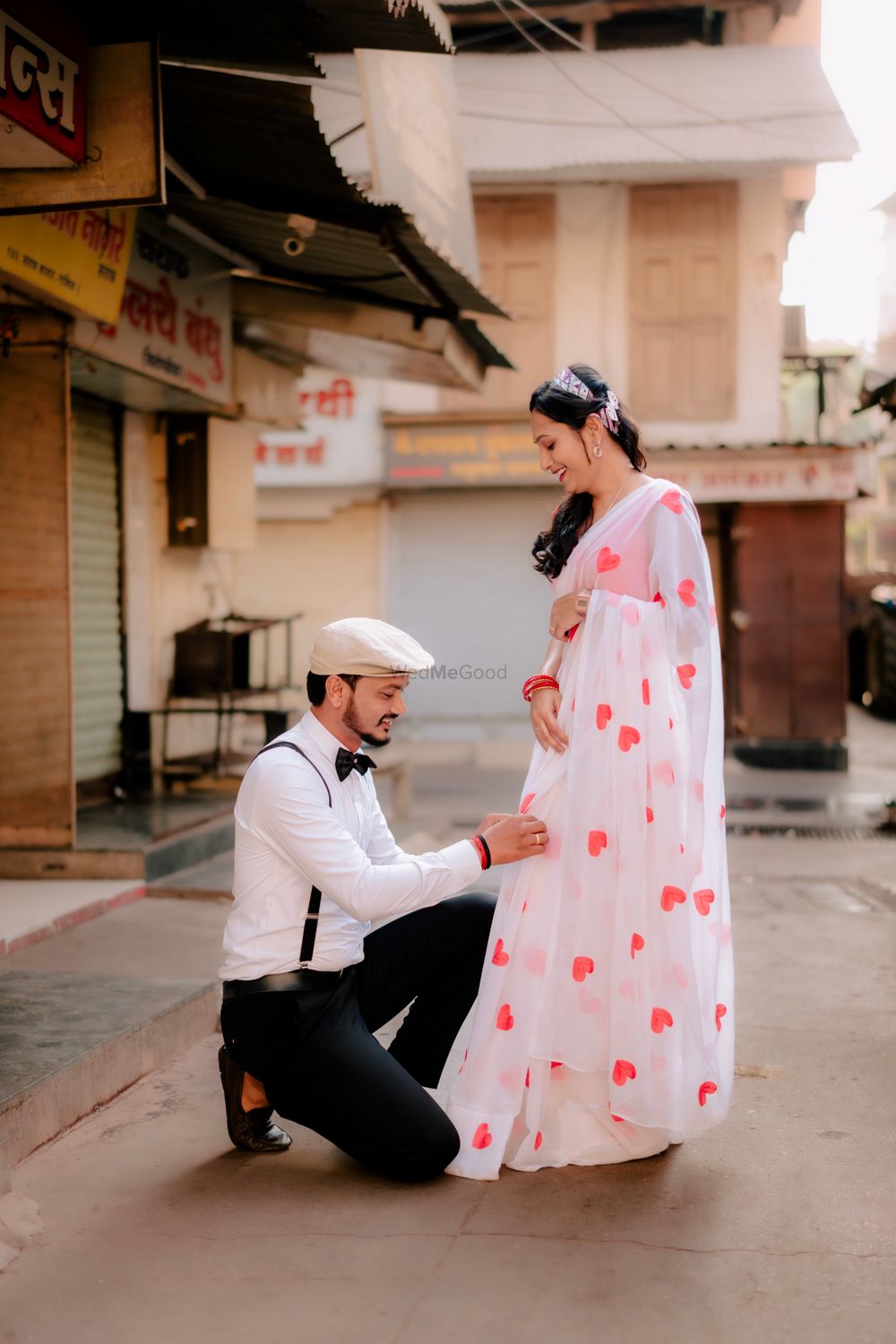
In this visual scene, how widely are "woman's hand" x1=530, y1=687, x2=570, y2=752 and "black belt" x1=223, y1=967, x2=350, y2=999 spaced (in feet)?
2.54

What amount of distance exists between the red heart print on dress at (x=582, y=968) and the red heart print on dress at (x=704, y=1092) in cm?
37

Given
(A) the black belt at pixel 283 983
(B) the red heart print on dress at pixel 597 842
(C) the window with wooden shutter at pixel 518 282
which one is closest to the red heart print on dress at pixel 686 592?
(B) the red heart print on dress at pixel 597 842

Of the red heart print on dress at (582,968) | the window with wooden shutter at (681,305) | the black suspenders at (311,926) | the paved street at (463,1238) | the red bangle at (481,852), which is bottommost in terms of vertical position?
the paved street at (463,1238)

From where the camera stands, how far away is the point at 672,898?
3.13 m

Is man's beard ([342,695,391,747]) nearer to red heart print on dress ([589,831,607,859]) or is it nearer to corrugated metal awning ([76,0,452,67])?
red heart print on dress ([589,831,607,859])

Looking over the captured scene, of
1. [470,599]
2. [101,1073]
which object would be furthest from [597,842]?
[470,599]

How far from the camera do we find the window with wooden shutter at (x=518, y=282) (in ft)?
46.9

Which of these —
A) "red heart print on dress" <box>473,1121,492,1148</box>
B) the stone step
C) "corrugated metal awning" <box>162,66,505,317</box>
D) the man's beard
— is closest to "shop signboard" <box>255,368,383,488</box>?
"corrugated metal awning" <box>162,66,505,317</box>

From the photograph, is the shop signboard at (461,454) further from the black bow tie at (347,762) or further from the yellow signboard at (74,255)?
the black bow tie at (347,762)

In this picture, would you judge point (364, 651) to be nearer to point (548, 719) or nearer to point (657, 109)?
point (548, 719)

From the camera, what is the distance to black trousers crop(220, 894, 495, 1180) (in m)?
3.06

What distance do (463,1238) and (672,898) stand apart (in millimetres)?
891

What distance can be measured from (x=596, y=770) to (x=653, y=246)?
12.1 metres

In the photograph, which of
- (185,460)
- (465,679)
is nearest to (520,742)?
(465,679)
